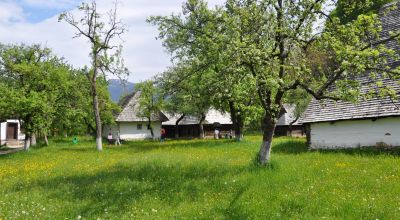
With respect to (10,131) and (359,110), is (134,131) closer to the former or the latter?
(10,131)

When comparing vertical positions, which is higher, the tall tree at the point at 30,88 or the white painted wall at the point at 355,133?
the tall tree at the point at 30,88

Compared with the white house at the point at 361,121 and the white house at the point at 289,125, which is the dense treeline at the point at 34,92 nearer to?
the white house at the point at 361,121

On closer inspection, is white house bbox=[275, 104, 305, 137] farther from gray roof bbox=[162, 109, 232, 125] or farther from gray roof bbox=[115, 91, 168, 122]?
gray roof bbox=[115, 91, 168, 122]

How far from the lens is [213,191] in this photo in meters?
12.1

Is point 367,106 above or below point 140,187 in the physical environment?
above

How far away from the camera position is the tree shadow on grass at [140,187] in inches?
436

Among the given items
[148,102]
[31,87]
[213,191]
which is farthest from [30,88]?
[213,191]

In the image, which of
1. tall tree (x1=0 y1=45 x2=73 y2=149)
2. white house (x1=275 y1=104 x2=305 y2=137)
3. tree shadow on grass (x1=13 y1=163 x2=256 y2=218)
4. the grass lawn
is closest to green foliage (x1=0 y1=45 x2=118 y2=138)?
tall tree (x1=0 y1=45 x2=73 y2=149)

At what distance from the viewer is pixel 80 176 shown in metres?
16.4

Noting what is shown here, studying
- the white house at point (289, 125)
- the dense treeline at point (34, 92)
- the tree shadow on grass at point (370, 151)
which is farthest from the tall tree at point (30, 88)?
the white house at point (289, 125)

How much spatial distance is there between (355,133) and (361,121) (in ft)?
2.66

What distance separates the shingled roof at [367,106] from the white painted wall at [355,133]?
0.52 metres

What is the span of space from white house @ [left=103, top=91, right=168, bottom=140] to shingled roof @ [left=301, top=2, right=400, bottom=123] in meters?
34.2

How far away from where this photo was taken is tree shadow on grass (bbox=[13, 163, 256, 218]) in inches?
436
